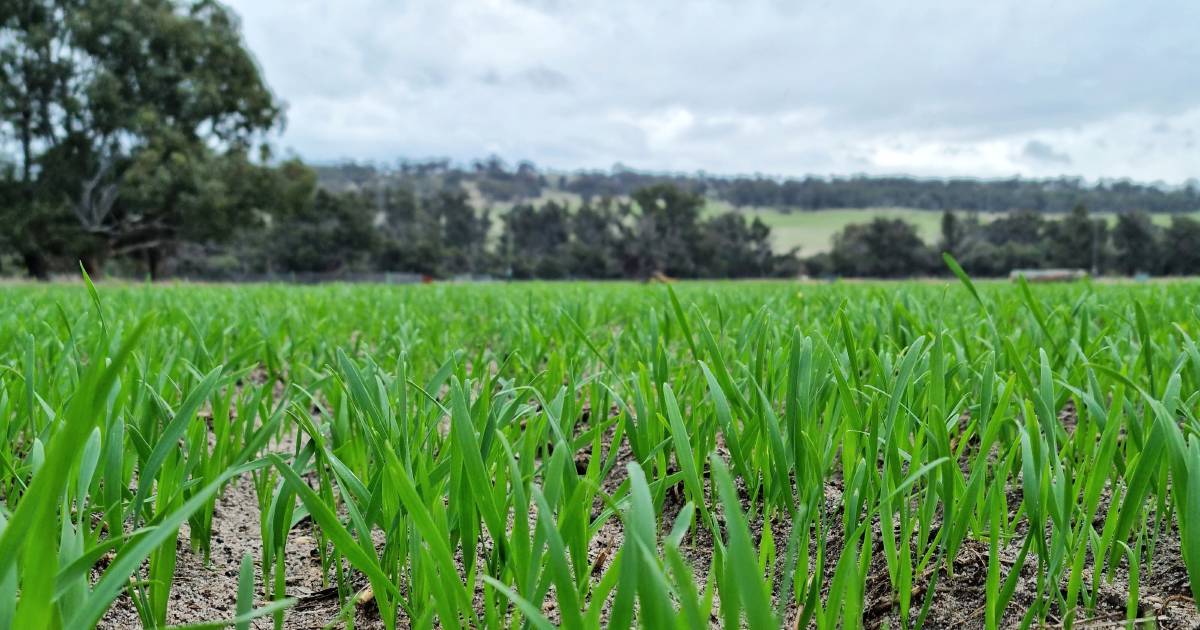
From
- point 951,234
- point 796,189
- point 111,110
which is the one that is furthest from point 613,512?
point 796,189

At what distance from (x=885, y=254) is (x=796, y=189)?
139ft

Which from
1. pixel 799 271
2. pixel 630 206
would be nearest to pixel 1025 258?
pixel 799 271

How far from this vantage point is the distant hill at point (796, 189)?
87.3 meters

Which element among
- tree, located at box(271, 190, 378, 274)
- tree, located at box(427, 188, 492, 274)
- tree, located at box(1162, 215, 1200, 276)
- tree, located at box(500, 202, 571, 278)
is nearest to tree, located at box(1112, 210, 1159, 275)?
tree, located at box(1162, 215, 1200, 276)

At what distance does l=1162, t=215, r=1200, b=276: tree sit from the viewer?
5747 cm

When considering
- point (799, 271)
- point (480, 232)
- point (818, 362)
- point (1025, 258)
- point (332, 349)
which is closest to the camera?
point (818, 362)

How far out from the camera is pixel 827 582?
1.03 metres

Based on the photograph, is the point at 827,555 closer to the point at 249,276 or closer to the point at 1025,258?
the point at 249,276

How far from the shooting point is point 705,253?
64.6m

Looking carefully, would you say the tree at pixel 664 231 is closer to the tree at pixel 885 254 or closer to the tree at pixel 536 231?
the tree at pixel 536 231

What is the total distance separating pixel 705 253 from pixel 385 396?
211ft

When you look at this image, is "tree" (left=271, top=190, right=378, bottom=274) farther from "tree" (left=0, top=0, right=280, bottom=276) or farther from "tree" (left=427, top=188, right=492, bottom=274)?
"tree" (left=0, top=0, right=280, bottom=276)

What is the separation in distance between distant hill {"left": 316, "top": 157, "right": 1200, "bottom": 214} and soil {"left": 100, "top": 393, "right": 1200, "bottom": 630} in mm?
79202

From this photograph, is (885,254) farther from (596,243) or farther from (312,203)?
(312,203)
